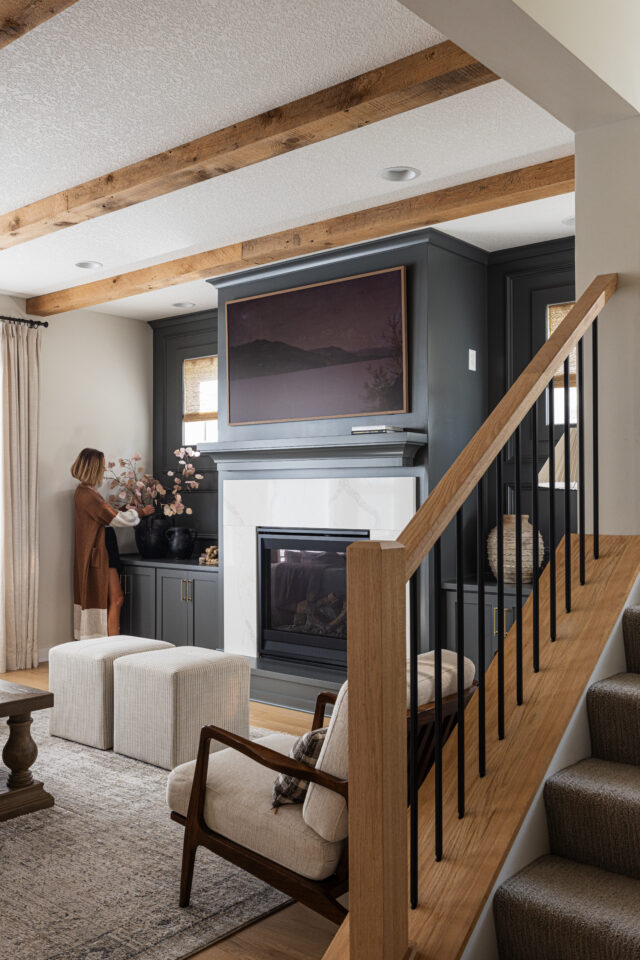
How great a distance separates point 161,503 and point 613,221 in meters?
4.76

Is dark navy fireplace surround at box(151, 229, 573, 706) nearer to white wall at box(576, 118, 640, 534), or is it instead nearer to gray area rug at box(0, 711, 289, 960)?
gray area rug at box(0, 711, 289, 960)

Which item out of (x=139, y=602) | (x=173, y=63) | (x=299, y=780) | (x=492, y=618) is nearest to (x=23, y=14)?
(x=173, y=63)

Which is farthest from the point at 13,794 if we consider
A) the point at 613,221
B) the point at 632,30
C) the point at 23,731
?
the point at 632,30

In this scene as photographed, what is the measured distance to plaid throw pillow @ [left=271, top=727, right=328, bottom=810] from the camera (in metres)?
2.36

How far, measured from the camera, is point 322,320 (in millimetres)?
5188

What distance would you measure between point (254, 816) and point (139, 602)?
4.11 metres

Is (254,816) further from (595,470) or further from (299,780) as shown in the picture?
(595,470)

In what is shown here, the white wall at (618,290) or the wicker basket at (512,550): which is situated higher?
the white wall at (618,290)

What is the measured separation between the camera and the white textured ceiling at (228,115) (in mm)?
2525

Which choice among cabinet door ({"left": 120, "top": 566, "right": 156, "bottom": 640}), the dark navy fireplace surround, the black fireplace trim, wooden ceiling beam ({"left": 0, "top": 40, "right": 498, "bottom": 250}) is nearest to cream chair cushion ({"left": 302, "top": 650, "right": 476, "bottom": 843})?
wooden ceiling beam ({"left": 0, "top": 40, "right": 498, "bottom": 250})

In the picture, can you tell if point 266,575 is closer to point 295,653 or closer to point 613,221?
point 295,653

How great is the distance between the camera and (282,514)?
5355 millimetres

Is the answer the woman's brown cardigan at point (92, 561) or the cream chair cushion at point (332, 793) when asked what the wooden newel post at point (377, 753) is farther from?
the woman's brown cardigan at point (92, 561)

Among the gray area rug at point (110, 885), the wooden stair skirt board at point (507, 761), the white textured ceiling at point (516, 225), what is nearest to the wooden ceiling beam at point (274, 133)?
the white textured ceiling at point (516, 225)
